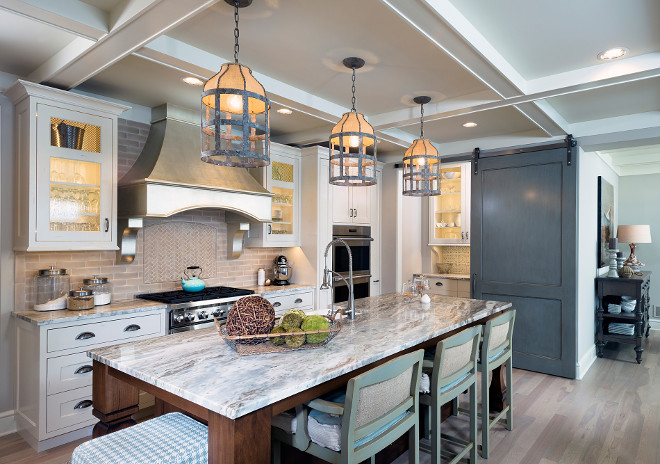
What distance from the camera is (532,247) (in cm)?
448

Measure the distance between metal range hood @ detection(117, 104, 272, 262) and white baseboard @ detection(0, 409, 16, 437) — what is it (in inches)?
51.9

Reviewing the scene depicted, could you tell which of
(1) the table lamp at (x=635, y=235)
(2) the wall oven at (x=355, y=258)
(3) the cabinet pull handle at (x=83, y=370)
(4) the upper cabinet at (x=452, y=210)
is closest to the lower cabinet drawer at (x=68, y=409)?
(3) the cabinet pull handle at (x=83, y=370)

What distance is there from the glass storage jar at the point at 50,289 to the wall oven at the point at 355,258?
2633 mm

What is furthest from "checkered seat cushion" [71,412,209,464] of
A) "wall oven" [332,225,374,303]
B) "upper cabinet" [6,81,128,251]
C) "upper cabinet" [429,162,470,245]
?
"upper cabinet" [429,162,470,245]

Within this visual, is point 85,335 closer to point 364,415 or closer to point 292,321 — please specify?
point 292,321

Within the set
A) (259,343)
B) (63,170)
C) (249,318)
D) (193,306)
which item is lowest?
(193,306)

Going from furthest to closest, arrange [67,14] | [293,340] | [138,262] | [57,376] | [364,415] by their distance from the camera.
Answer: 1. [138,262]
2. [57,376]
3. [67,14]
4. [293,340]
5. [364,415]

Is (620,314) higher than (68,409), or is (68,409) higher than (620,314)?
(620,314)

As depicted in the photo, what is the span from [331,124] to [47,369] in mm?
3119

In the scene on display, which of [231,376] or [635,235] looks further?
[635,235]

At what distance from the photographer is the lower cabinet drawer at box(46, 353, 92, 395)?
2.80 m

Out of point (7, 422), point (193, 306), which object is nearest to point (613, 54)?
point (193, 306)

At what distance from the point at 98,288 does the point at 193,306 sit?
0.72 meters

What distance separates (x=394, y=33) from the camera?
2.41 metres
